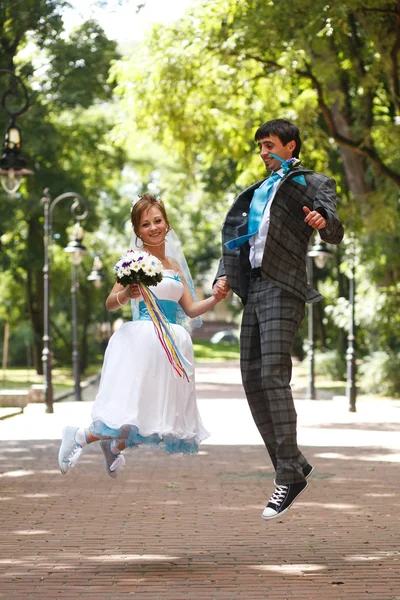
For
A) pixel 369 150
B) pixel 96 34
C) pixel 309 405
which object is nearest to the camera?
pixel 369 150

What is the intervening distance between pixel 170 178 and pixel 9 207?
18640 millimetres

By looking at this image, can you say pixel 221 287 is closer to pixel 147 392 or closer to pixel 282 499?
pixel 147 392

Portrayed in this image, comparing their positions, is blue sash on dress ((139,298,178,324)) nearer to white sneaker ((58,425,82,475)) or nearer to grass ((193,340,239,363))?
white sneaker ((58,425,82,475))

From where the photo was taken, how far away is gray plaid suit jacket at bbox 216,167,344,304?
22.7 feet

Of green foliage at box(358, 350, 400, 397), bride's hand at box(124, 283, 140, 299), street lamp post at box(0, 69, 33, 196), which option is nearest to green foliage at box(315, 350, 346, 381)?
green foliage at box(358, 350, 400, 397)

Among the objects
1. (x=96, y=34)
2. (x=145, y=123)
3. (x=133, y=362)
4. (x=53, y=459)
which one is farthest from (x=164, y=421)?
(x=96, y=34)

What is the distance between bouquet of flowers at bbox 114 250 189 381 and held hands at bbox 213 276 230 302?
35 cm

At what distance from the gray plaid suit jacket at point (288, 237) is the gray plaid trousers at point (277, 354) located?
0.08 meters

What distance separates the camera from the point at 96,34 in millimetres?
34750

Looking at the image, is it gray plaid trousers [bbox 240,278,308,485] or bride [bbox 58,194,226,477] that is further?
bride [bbox 58,194,226,477]

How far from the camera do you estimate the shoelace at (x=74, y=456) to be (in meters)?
7.34

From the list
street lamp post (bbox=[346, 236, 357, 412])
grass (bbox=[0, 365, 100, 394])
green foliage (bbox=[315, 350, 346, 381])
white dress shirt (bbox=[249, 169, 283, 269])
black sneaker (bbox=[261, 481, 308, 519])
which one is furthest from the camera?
green foliage (bbox=[315, 350, 346, 381])

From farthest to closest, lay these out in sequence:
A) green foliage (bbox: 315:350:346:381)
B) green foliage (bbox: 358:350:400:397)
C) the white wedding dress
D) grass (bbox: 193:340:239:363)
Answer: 1. grass (bbox: 193:340:239:363)
2. green foliage (bbox: 315:350:346:381)
3. green foliage (bbox: 358:350:400:397)
4. the white wedding dress

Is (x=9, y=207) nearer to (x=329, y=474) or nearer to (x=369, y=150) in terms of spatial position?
(x=369, y=150)
